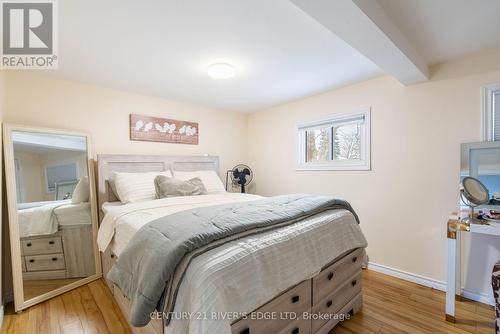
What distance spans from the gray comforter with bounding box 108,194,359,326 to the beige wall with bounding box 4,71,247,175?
1794mm

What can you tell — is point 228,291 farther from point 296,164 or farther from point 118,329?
point 296,164

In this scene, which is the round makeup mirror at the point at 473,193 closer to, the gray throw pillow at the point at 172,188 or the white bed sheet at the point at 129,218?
the white bed sheet at the point at 129,218

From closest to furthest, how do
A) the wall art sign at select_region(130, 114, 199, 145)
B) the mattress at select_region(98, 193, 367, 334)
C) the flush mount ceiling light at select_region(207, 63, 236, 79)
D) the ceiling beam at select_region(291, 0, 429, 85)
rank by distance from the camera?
the mattress at select_region(98, 193, 367, 334)
the ceiling beam at select_region(291, 0, 429, 85)
the flush mount ceiling light at select_region(207, 63, 236, 79)
the wall art sign at select_region(130, 114, 199, 145)

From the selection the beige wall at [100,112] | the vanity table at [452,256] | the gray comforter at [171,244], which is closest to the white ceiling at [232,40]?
the beige wall at [100,112]

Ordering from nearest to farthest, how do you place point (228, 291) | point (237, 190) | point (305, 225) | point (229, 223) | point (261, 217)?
point (228, 291) → point (229, 223) → point (261, 217) → point (305, 225) → point (237, 190)

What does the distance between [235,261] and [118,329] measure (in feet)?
4.28

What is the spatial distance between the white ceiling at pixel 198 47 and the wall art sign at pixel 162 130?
36 cm

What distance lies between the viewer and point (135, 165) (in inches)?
105

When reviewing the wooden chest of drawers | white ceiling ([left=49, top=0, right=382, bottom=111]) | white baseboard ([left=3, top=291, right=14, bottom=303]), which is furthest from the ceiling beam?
white baseboard ([left=3, top=291, right=14, bottom=303])

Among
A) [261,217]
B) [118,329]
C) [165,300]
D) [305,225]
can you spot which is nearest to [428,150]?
[305,225]

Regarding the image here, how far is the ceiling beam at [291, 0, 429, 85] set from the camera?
1.12 meters

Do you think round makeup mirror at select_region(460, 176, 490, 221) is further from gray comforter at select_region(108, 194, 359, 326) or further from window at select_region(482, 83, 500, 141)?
gray comforter at select_region(108, 194, 359, 326)

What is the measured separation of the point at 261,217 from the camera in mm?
1353

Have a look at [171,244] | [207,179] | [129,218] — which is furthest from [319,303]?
[207,179]
